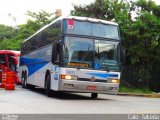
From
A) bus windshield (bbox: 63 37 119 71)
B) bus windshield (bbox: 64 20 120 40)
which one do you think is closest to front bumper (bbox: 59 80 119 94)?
bus windshield (bbox: 63 37 119 71)

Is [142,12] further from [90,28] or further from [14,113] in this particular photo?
[14,113]

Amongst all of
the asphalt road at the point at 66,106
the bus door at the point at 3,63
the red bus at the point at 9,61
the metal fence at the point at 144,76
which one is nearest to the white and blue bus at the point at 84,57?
the asphalt road at the point at 66,106

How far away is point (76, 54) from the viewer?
60.0 feet

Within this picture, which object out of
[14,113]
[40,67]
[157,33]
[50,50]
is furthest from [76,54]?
[157,33]

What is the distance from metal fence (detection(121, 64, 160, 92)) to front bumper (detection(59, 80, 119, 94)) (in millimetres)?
12026

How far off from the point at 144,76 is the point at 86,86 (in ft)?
42.8

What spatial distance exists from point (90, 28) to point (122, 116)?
24.4 feet

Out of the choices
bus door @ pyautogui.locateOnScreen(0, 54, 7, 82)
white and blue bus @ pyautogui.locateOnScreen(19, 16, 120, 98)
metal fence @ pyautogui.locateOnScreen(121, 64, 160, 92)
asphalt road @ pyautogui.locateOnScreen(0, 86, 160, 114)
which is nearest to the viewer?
asphalt road @ pyautogui.locateOnScreen(0, 86, 160, 114)

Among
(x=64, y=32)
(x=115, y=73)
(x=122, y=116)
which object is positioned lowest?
(x=122, y=116)

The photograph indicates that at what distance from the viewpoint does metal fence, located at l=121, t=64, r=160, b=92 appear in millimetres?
30641

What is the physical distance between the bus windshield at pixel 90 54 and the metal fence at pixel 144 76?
12.0 metres

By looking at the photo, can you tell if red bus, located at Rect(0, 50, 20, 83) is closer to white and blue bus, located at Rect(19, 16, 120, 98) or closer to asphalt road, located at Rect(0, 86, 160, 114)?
white and blue bus, located at Rect(19, 16, 120, 98)

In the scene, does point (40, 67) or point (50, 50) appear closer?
point (50, 50)

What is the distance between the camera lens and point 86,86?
728 inches
